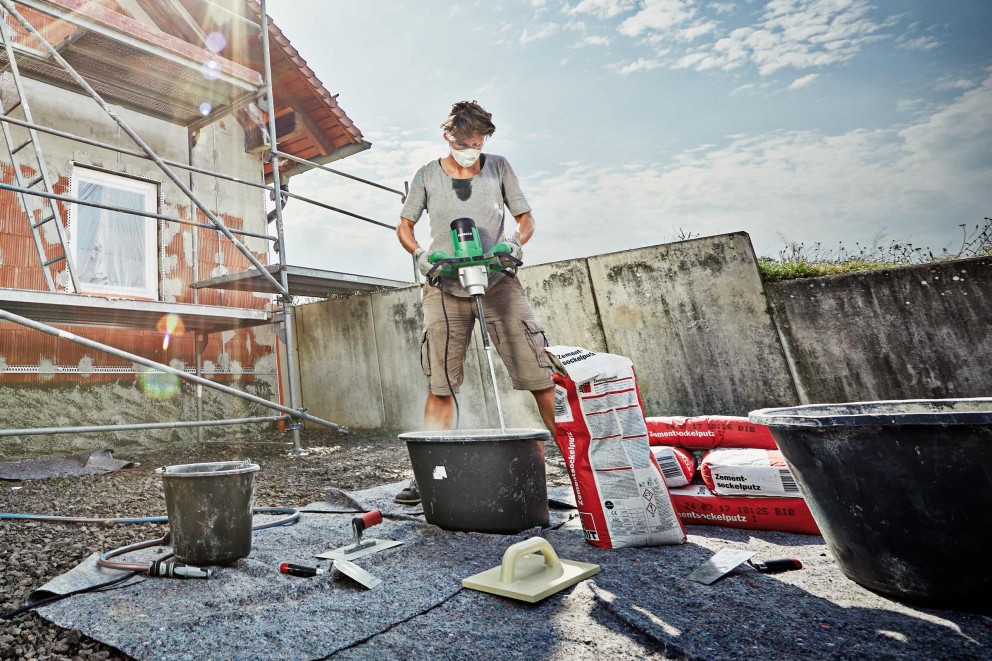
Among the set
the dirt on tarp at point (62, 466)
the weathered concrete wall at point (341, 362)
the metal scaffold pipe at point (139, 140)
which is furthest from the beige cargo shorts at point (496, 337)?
the weathered concrete wall at point (341, 362)

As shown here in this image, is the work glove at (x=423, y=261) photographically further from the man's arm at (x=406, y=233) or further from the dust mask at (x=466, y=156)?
the dust mask at (x=466, y=156)

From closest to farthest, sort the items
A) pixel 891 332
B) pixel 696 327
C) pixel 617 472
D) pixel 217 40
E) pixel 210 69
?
pixel 617 472
pixel 891 332
pixel 696 327
pixel 210 69
pixel 217 40

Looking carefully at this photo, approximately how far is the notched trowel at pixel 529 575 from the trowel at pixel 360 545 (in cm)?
47

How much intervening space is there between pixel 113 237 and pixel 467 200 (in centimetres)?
451

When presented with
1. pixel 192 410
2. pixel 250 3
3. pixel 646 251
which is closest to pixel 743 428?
pixel 646 251

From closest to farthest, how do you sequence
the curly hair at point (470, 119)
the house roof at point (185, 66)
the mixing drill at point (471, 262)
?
the mixing drill at point (471, 262)
the curly hair at point (470, 119)
the house roof at point (185, 66)

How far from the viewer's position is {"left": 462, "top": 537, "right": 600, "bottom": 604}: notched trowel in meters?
1.28

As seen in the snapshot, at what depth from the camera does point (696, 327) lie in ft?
12.8

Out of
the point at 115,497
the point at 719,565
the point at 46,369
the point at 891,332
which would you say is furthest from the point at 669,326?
the point at 46,369

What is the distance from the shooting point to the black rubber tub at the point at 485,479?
1.81 m

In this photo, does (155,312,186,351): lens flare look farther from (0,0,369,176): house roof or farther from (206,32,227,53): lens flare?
(206,32,227,53): lens flare

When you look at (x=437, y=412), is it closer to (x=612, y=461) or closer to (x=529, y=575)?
(x=612, y=461)

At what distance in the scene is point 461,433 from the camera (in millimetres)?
2016

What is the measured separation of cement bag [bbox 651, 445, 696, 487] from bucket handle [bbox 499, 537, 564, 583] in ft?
2.66
